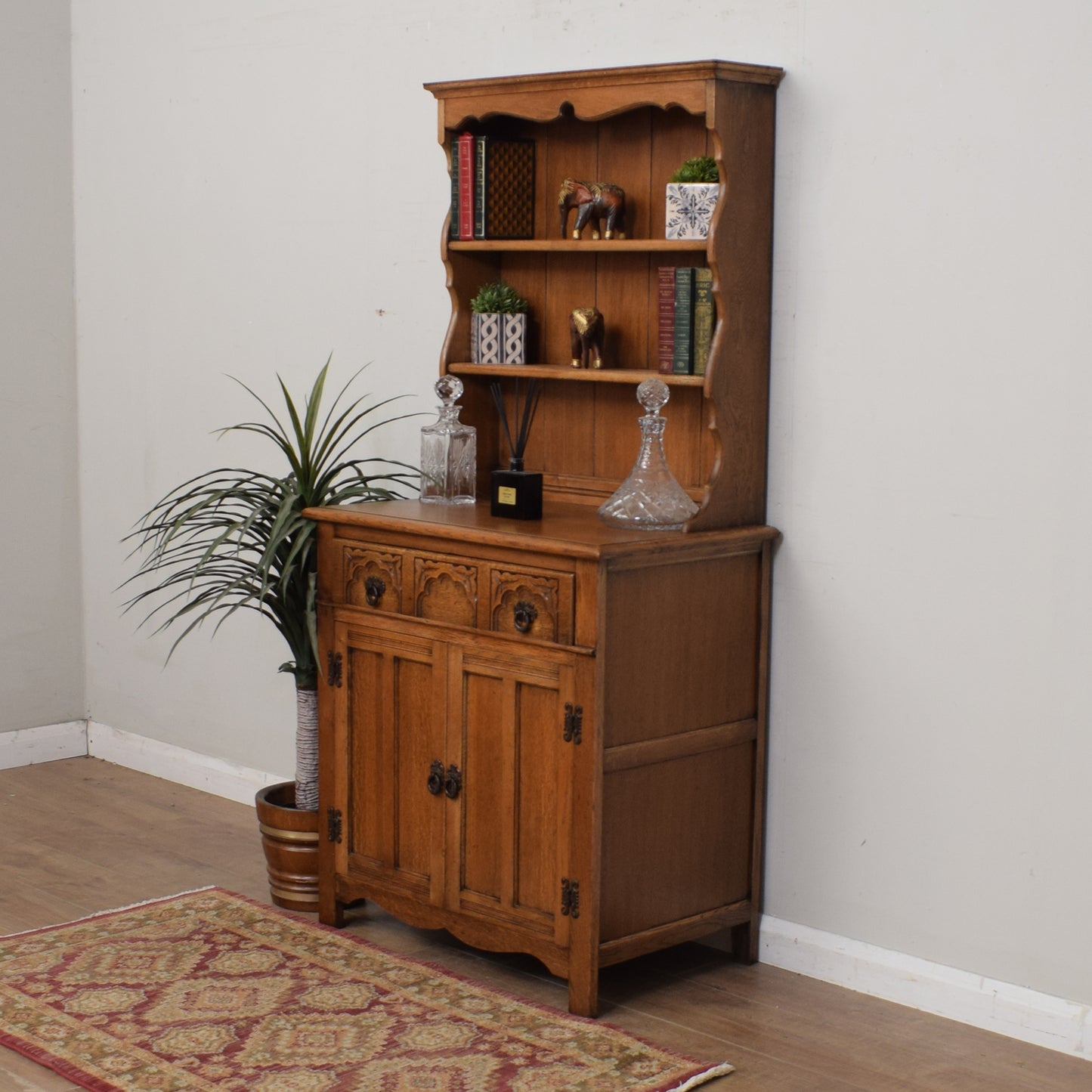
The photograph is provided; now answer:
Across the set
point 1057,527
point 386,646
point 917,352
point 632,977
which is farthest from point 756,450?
point 632,977

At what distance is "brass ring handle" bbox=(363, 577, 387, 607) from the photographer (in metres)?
3.77

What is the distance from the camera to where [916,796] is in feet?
11.5

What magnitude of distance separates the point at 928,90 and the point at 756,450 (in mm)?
878

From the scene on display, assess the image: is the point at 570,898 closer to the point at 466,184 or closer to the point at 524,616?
the point at 524,616

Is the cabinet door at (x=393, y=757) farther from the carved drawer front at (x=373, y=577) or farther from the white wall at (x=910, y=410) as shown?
the white wall at (x=910, y=410)

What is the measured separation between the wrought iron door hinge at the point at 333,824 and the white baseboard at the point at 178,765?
3.46ft

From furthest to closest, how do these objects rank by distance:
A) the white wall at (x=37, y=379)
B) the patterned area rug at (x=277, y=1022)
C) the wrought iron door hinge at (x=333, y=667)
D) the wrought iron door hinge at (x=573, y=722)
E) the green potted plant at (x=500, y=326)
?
the white wall at (x=37, y=379)
the green potted plant at (x=500, y=326)
the wrought iron door hinge at (x=333, y=667)
the wrought iron door hinge at (x=573, y=722)
the patterned area rug at (x=277, y=1022)

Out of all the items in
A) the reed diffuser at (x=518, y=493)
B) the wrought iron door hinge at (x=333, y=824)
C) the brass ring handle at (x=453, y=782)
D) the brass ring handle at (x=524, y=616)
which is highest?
→ the reed diffuser at (x=518, y=493)

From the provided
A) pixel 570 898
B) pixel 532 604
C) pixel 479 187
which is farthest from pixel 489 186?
pixel 570 898

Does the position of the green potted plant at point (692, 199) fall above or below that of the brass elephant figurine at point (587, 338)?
above

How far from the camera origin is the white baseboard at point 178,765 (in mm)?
5117

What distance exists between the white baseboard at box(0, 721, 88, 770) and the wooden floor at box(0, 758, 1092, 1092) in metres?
0.42

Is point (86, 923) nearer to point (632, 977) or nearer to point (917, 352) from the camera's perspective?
point (632, 977)

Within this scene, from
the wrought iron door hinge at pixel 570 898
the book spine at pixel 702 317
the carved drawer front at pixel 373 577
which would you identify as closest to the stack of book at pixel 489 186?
the book spine at pixel 702 317
